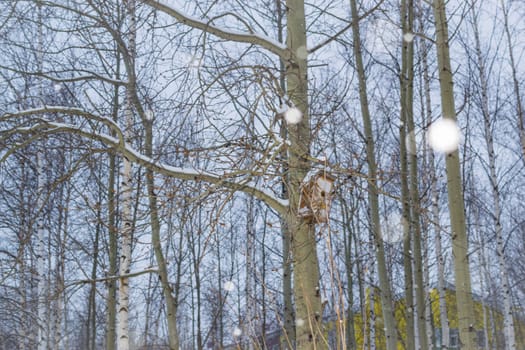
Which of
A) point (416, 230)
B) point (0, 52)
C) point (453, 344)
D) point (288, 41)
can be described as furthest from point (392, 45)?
point (453, 344)

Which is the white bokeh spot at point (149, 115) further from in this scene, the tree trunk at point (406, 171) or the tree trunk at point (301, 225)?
the tree trunk at point (406, 171)

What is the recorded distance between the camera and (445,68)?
389cm

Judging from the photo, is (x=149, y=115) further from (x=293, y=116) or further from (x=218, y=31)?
(x=293, y=116)

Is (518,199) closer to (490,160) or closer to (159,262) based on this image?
(490,160)

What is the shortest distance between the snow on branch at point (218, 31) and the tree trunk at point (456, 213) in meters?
1.27

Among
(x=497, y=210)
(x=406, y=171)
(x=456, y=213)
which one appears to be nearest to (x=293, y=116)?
(x=456, y=213)

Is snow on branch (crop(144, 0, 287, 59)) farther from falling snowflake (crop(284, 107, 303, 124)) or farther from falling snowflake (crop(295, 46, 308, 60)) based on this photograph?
falling snowflake (crop(284, 107, 303, 124))

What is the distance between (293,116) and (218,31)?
42.5 inches

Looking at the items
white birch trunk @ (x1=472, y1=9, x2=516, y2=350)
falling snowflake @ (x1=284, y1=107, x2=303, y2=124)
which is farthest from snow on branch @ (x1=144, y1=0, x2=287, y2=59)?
white birch trunk @ (x1=472, y1=9, x2=516, y2=350)

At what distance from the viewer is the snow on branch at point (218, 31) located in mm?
4105

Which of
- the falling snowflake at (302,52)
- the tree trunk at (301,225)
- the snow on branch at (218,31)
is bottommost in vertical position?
the tree trunk at (301,225)

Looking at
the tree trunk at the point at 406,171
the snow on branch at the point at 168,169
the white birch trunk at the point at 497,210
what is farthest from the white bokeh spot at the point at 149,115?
the white birch trunk at the point at 497,210

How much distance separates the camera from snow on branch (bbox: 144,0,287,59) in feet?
13.5

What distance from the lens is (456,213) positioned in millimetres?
3588
